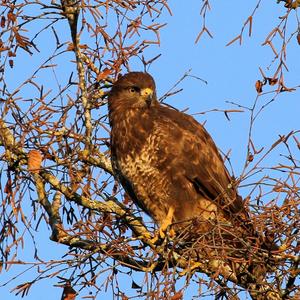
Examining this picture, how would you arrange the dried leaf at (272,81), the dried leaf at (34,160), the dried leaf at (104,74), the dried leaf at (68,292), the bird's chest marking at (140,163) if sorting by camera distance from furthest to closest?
the bird's chest marking at (140,163) → the dried leaf at (104,74) → the dried leaf at (34,160) → the dried leaf at (68,292) → the dried leaf at (272,81)

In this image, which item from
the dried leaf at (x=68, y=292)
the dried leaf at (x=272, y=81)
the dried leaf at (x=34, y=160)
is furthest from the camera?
the dried leaf at (x=34, y=160)

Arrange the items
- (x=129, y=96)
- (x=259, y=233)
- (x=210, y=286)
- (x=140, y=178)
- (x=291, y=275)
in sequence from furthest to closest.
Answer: (x=129, y=96) → (x=140, y=178) → (x=291, y=275) → (x=259, y=233) → (x=210, y=286)

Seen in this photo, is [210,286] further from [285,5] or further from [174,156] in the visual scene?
[174,156]

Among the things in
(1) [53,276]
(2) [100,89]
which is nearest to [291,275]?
(1) [53,276]

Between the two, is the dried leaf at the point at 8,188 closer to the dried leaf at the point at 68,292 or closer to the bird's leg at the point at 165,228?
the dried leaf at the point at 68,292

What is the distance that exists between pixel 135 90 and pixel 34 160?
2266mm

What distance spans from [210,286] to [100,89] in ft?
8.74

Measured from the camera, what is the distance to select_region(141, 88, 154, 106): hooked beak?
7.55 m

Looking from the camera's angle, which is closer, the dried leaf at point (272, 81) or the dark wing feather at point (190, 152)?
the dried leaf at point (272, 81)

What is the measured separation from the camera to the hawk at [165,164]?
6.97m

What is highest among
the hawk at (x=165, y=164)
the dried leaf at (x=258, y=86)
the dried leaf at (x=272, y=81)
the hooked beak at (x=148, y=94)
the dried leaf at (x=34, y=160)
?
the hooked beak at (x=148, y=94)

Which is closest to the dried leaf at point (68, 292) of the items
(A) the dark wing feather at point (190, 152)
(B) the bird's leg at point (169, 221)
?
(B) the bird's leg at point (169, 221)

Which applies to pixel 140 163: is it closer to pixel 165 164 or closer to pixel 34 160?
Result: pixel 165 164

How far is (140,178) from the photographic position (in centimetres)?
696
